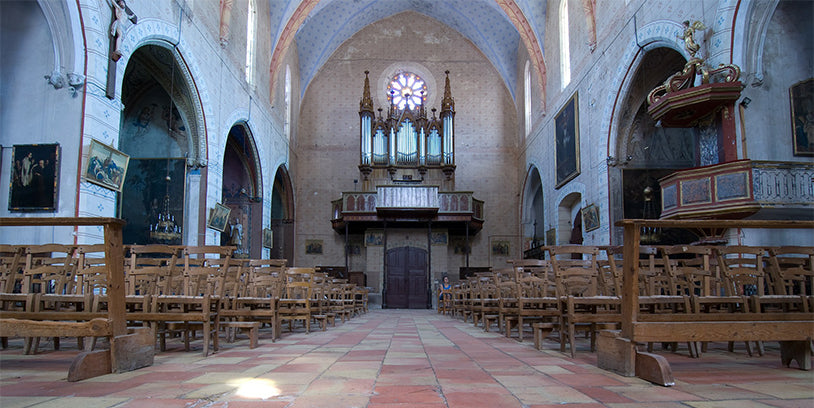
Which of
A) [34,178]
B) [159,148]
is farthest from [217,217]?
[34,178]

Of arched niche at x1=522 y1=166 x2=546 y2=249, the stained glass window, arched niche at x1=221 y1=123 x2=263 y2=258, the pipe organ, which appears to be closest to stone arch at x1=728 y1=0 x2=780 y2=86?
arched niche at x1=221 y1=123 x2=263 y2=258

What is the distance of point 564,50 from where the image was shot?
1734cm

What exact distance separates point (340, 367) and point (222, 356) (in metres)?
1.40

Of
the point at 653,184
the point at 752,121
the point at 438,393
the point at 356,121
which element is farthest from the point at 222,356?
the point at 356,121

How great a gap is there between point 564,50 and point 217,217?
38.6 ft

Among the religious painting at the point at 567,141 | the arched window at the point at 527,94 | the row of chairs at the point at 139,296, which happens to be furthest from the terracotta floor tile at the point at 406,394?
the arched window at the point at 527,94

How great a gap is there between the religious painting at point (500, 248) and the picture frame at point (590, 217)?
907 centimetres

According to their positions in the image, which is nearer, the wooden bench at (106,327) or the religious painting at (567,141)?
the wooden bench at (106,327)

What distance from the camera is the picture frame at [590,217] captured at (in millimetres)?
14023

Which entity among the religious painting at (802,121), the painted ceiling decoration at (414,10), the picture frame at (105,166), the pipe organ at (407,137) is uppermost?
the painted ceiling decoration at (414,10)

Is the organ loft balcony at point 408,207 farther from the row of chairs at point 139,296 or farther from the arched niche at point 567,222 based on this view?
the row of chairs at point 139,296

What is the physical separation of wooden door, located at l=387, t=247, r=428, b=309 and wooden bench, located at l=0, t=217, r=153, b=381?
18.1m

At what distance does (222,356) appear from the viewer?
4.91 metres

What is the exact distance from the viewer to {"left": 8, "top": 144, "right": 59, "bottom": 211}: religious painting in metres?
8.08
